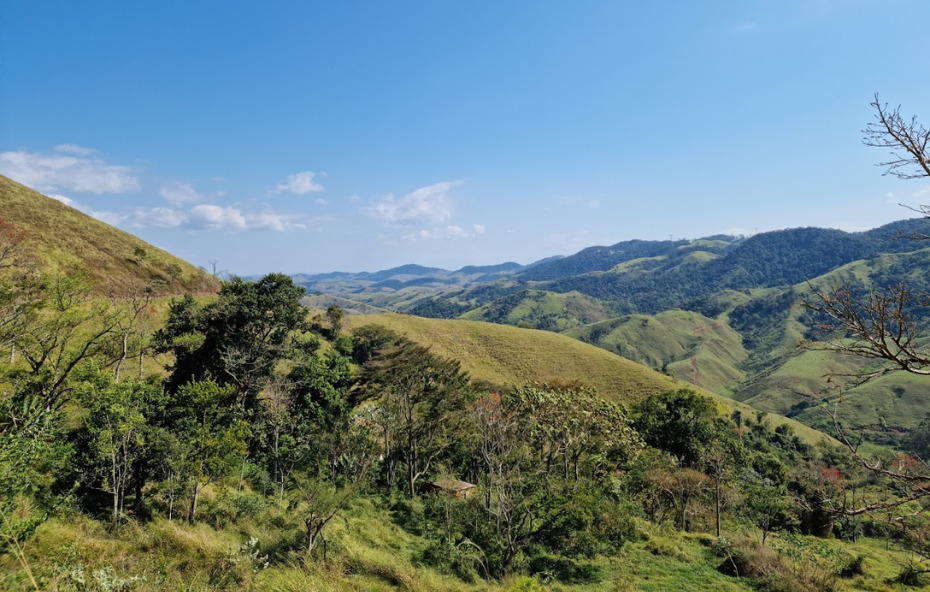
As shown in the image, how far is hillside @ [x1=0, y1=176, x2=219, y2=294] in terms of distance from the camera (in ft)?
193

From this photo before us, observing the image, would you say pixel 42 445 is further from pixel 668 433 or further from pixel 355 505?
pixel 668 433

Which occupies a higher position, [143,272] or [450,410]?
[143,272]

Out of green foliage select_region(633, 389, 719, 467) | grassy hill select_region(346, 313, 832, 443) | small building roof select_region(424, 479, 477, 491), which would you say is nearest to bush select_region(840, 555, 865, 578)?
green foliage select_region(633, 389, 719, 467)

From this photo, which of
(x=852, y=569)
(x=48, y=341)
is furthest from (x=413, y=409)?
(x=852, y=569)

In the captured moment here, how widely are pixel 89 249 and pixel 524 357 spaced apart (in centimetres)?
7761

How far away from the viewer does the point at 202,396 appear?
2192cm

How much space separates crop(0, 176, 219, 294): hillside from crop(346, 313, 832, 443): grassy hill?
31191 millimetres

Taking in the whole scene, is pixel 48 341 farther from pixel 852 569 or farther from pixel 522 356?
pixel 522 356

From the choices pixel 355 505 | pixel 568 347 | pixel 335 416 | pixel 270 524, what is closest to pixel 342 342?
pixel 335 416

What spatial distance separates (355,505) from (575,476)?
16.8 m

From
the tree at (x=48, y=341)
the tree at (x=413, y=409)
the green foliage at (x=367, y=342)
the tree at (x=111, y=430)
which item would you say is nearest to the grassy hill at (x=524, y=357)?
the green foliage at (x=367, y=342)

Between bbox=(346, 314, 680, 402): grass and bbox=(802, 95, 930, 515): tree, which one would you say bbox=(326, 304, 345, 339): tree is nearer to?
bbox=(346, 314, 680, 402): grass

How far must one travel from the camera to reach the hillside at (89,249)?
193 ft

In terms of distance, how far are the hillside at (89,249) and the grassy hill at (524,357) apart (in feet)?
102
